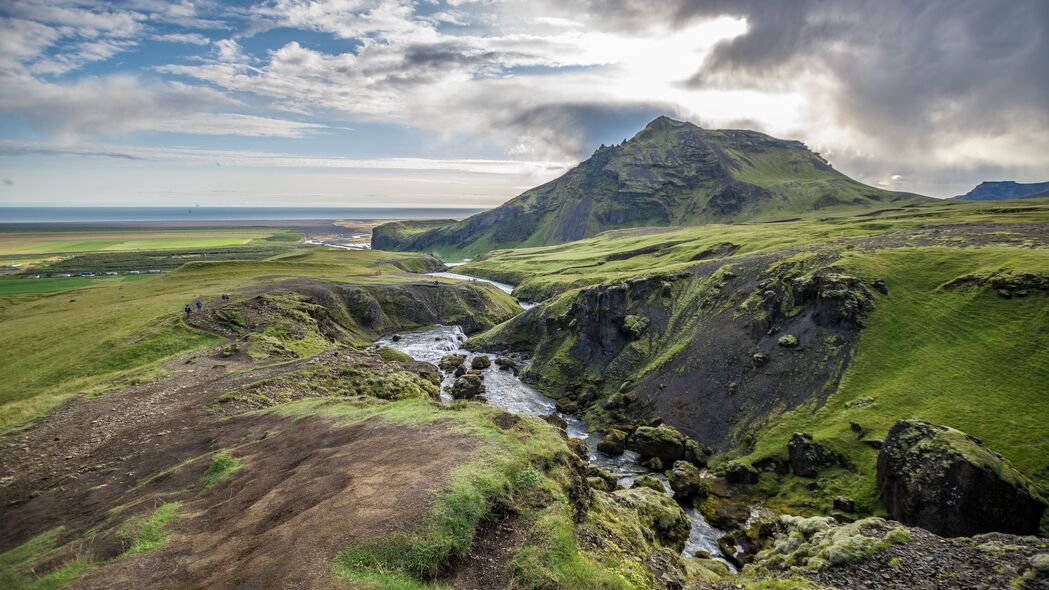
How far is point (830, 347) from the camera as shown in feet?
171

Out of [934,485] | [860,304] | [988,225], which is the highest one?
[988,225]

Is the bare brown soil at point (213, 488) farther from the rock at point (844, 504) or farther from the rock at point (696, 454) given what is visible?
the rock at point (696, 454)

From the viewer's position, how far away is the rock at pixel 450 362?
260ft

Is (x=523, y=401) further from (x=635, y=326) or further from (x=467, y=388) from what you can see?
(x=635, y=326)

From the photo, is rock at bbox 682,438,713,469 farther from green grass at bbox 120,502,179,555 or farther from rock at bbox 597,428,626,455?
green grass at bbox 120,502,179,555

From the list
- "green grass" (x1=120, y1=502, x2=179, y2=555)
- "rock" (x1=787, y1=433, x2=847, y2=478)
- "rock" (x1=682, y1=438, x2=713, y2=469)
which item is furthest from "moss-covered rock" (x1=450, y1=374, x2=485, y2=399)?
"green grass" (x1=120, y1=502, x2=179, y2=555)

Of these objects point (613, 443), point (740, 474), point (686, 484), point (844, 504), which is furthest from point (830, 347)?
point (613, 443)

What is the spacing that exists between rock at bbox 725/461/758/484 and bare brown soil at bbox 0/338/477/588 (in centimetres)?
3443

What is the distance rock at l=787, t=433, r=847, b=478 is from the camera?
4097cm

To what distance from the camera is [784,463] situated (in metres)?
43.8

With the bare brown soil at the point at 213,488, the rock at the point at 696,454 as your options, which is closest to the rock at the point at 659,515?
the bare brown soil at the point at 213,488

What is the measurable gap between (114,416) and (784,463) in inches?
2352

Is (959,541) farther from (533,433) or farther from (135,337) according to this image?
(135,337)

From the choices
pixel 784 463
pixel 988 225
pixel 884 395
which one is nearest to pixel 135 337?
pixel 784 463
